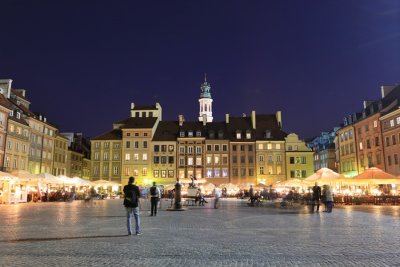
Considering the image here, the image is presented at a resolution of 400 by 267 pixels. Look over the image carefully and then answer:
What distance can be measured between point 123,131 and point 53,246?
68793mm

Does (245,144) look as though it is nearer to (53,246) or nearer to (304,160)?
(304,160)

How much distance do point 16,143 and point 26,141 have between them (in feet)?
10.2

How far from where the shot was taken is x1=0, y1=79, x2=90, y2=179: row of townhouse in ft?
173

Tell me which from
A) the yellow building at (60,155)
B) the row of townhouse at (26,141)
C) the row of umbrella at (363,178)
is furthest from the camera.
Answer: the yellow building at (60,155)

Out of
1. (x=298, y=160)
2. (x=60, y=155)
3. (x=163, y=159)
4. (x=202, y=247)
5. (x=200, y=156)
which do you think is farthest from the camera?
(x=200, y=156)

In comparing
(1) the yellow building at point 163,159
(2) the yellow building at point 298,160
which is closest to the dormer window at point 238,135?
(2) the yellow building at point 298,160

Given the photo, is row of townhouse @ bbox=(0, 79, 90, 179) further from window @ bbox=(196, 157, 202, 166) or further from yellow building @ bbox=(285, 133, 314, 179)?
yellow building @ bbox=(285, 133, 314, 179)

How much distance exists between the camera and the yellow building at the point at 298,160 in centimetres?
7631

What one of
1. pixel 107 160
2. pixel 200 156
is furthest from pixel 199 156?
pixel 107 160

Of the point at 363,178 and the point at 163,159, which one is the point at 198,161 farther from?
the point at 363,178

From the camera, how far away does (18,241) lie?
437 inches

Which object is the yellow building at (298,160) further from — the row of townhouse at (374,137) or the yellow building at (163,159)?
the yellow building at (163,159)

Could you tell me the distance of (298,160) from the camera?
76.8 metres

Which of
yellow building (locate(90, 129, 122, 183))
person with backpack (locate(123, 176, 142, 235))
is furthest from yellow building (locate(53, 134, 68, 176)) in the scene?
person with backpack (locate(123, 176, 142, 235))
